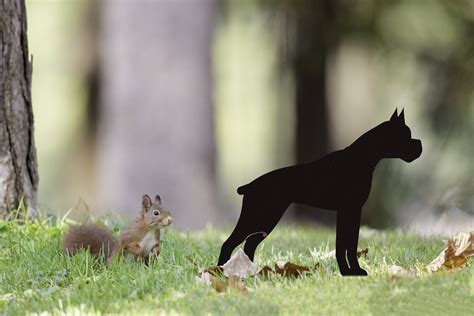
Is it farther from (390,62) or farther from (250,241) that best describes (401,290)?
(390,62)

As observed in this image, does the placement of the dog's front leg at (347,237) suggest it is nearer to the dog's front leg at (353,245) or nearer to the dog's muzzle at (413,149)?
the dog's front leg at (353,245)

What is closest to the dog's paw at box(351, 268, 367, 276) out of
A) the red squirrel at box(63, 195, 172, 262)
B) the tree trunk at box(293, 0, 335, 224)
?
the red squirrel at box(63, 195, 172, 262)

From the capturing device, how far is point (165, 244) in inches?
241

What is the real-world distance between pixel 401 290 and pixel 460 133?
6.79 metres

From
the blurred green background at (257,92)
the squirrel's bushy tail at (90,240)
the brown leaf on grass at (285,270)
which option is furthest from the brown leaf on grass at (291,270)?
the blurred green background at (257,92)

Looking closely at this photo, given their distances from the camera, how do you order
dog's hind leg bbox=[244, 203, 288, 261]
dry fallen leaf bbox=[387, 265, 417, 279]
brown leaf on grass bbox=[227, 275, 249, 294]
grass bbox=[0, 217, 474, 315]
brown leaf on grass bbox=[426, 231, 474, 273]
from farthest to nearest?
brown leaf on grass bbox=[426, 231, 474, 273]
dog's hind leg bbox=[244, 203, 288, 261]
dry fallen leaf bbox=[387, 265, 417, 279]
brown leaf on grass bbox=[227, 275, 249, 294]
grass bbox=[0, 217, 474, 315]

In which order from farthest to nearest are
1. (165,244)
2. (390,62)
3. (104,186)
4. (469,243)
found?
(390,62)
(104,186)
(165,244)
(469,243)

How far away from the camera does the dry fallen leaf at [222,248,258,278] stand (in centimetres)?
495

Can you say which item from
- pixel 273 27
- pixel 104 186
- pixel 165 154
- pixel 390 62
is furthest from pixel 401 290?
pixel 273 27

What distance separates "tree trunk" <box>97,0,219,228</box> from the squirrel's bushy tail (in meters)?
3.54

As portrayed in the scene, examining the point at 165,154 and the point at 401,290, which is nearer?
the point at 401,290

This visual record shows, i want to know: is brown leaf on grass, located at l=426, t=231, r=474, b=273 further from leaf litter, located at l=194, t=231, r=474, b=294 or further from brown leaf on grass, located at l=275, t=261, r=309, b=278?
brown leaf on grass, located at l=275, t=261, r=309, b=278

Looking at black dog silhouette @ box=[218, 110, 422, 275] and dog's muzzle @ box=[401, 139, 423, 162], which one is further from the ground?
dog's muzzle @ box=[401, 139, 423, 162]

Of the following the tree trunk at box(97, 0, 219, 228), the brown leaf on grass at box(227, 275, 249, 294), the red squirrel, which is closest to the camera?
the brown leaf on grass at box(227, 275, 249, 294)
